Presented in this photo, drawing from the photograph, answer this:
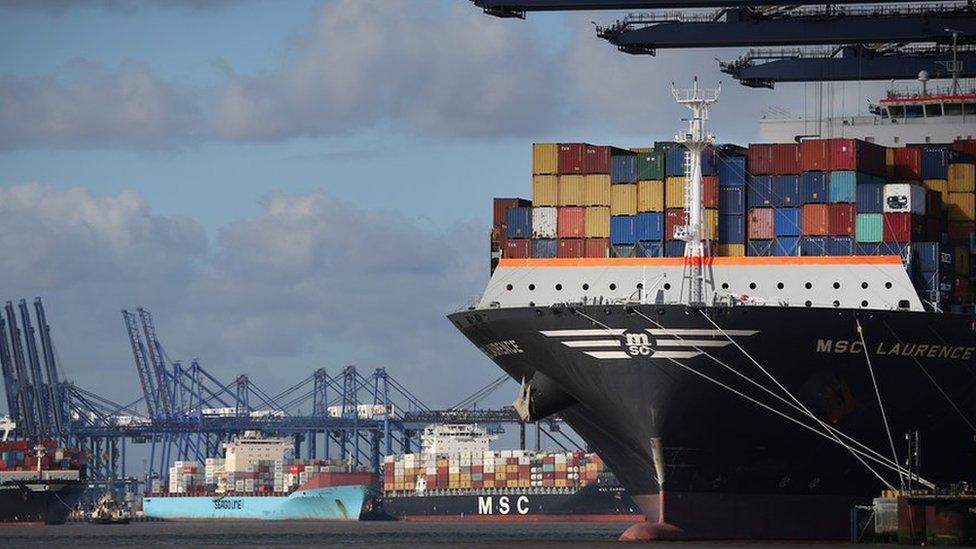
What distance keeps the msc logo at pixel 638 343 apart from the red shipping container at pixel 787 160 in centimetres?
551

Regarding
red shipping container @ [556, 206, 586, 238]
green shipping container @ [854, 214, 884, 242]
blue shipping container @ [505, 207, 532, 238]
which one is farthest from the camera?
blue shipping container @ [505, 207, 532, 238]


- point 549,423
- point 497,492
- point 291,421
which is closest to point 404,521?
point 497,492

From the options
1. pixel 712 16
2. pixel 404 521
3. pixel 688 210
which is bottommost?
pixel 404 521

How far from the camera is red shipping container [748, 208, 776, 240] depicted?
157 ft

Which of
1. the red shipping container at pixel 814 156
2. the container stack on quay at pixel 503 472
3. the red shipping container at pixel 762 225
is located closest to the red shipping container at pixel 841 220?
the red shipping container at pixel 814 156

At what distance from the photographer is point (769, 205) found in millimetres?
48156

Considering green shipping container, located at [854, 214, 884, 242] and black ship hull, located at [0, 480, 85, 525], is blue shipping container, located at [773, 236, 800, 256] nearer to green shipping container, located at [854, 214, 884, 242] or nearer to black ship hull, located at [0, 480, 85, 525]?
green shipping container, located at [854, 214, 884, 242]

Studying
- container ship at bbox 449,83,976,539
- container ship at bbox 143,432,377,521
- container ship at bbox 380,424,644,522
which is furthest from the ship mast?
container ship at bbox 143,432,377,521

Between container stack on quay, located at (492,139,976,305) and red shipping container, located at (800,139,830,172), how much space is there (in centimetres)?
2

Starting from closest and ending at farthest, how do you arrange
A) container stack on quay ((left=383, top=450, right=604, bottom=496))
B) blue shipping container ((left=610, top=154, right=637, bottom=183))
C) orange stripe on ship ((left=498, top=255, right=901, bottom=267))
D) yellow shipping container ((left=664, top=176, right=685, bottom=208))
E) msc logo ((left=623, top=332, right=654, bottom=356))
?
1. msc logo ((left=623, top=332, right=654, bottom=356))
2. orange stripe on ship ((left=498, top=255, right=901, bottom=267))
3. yellow shipping container ((left=664, top=176, right=685, bottom=208))
4. blue shipping container ((left=610, top=154, right=637, bottom=183))
5. container stack on quay ((left=383, top=450, right=604, bottom=496))

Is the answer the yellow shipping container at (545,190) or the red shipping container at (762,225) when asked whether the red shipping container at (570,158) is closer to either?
the yellow shipping container at (545,190)

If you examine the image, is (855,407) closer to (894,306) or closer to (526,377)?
(894,306)

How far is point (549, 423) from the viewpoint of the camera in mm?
133750

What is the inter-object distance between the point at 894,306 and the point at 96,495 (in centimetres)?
12256
